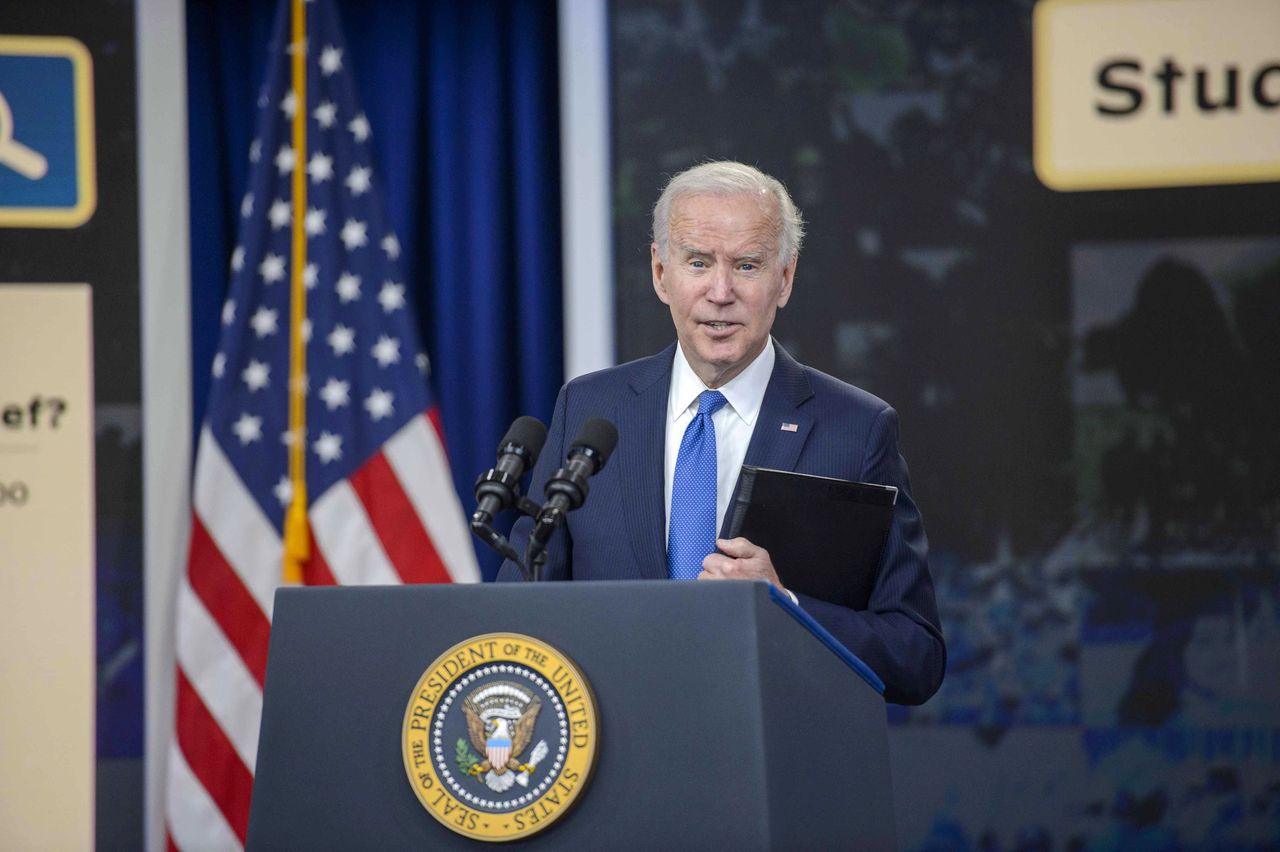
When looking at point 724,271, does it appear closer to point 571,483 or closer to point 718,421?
point 718,421

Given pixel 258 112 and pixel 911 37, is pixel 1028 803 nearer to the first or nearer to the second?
pixel 911 37

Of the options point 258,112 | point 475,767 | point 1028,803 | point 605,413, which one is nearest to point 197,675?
point 258,112

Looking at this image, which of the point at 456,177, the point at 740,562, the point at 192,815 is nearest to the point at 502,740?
the point at 740,562

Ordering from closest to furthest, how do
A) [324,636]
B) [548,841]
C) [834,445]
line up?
[548,841], [324,636], [834,445]

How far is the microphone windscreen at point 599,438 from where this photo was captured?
1630 millimetres

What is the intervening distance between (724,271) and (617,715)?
0.92 m

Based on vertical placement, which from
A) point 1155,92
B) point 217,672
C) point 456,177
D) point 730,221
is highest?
point 1155,92

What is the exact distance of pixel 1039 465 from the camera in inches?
151

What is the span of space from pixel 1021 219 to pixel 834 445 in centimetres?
197

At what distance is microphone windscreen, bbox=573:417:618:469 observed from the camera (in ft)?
5.35

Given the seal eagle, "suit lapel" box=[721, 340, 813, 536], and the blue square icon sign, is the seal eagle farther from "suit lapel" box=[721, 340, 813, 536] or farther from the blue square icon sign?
the blue square icon sign

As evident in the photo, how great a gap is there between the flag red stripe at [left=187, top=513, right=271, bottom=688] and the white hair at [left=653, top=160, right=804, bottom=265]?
202 centimetres

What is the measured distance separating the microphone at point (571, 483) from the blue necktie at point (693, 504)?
49cm

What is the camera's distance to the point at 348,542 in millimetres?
3809
